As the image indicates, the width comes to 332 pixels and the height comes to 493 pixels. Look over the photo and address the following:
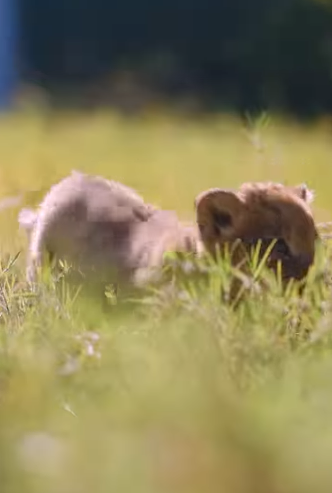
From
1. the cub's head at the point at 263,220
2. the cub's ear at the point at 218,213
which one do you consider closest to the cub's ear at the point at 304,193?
the cub's head at the point at 263,220

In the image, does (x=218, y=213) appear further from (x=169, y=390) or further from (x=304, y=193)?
(x=169, y=390)

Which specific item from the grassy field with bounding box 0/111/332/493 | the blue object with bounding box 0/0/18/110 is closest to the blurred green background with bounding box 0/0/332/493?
the grassy field with bounding box 0/111/332/493

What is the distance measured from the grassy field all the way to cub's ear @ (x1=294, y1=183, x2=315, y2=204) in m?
0.04

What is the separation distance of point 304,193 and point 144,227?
1.27ft

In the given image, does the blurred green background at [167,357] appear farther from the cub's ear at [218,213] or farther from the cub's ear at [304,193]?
the cub's ear at [218,213]

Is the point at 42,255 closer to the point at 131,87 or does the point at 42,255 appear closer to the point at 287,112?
the point at 287,112

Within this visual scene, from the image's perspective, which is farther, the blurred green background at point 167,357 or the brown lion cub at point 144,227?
the brown lion cub at point 144,227

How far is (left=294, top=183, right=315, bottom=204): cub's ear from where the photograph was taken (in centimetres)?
214

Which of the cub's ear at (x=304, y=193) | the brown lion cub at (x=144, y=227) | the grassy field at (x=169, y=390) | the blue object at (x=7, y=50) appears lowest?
the grassy field at (x=169, y=390)

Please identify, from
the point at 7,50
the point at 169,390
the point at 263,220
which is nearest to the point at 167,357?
the point at 169,390

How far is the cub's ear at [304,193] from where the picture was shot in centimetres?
214

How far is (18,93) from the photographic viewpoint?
15.1ft

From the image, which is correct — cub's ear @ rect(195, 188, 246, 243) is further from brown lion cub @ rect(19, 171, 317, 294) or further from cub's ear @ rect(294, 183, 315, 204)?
cub's ear @ rect(294, 183, 315, 204)

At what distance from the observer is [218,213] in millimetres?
2111
